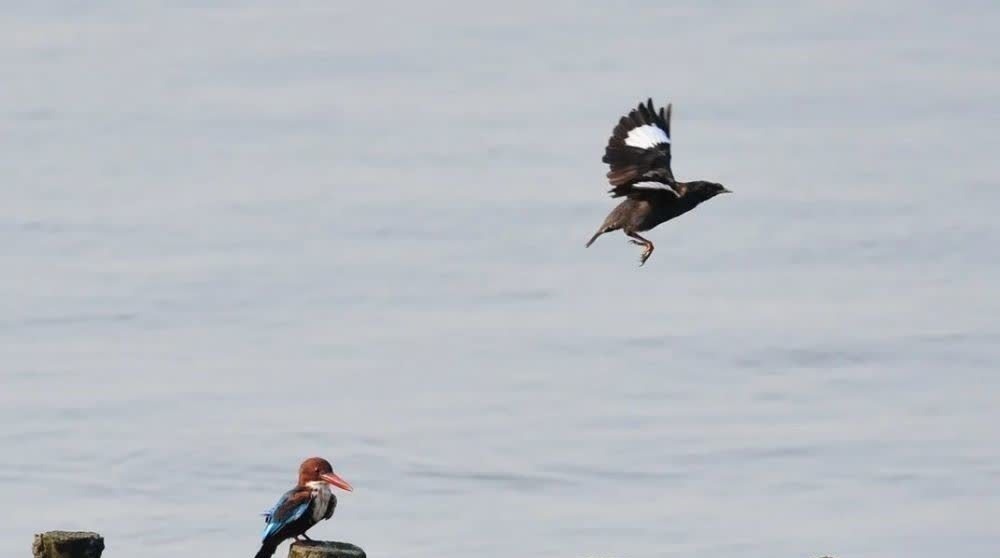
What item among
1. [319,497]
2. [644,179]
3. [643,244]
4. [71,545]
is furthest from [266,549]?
[644,179]

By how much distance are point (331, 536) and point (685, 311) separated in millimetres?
7346

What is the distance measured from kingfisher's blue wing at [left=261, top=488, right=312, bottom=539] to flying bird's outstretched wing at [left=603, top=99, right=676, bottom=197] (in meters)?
4.40

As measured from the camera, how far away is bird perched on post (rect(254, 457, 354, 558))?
36.9ft

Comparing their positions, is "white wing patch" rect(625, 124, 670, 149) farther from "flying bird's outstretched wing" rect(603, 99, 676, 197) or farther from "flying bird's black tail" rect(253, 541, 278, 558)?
"flying bird's black tail" rect(253, 541, 278, 558)

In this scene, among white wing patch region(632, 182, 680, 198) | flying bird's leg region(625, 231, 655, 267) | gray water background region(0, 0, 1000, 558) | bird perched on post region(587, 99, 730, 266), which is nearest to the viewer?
flying bird's leg region(625, 231, 655, 267)

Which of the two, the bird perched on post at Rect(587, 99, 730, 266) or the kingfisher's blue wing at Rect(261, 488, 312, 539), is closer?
the kingfisher's blue wing at Rect(261, 488, 312, 539)

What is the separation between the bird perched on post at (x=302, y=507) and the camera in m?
11.2

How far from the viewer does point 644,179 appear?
15.4 metres

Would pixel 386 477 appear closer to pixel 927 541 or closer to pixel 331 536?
pixel 331 536

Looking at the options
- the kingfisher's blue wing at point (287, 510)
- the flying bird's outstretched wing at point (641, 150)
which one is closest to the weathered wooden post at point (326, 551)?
the kingfisher's blue wing at point (287, 510)

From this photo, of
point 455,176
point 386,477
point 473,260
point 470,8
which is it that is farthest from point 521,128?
point 386,477

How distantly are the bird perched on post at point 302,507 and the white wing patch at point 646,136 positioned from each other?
Answer: 4278 millimetres

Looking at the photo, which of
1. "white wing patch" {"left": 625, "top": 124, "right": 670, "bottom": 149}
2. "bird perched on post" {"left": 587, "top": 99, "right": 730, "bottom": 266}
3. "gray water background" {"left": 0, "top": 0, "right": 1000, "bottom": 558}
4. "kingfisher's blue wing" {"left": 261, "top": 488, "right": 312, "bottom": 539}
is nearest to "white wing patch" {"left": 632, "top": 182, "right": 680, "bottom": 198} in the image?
"bird perched on post" {"left": 587, "top": 99, "right": 730, "bottom": 266}

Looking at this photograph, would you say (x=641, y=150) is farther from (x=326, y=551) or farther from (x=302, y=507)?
(x=326, y=551)
